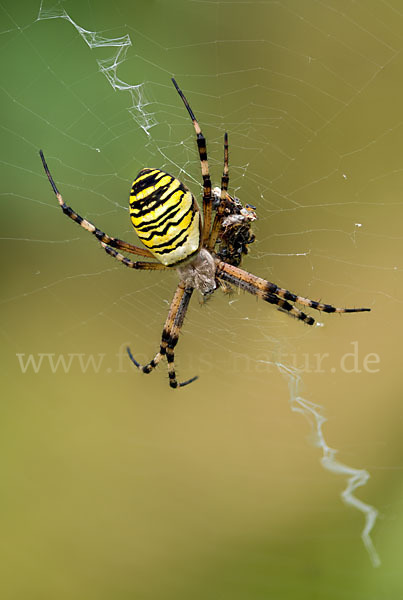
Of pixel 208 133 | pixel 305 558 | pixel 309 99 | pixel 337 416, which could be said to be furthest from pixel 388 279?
pixel 305 558

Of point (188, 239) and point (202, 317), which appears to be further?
point (202, 317)

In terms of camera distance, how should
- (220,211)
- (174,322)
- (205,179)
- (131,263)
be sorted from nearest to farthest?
(205,179)
(220,211)
(131,263)
(174,322)

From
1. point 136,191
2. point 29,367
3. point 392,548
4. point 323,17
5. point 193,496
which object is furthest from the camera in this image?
point 29,367

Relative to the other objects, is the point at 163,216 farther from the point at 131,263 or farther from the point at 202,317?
the point at 202,317

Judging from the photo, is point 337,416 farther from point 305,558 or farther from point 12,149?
point 12,149

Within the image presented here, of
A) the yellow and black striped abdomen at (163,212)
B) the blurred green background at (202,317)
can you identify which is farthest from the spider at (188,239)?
the blurred green background at (202,317)

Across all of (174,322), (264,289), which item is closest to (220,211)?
(264,289)

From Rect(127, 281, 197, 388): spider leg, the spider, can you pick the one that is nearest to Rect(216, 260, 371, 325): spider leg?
the spider
